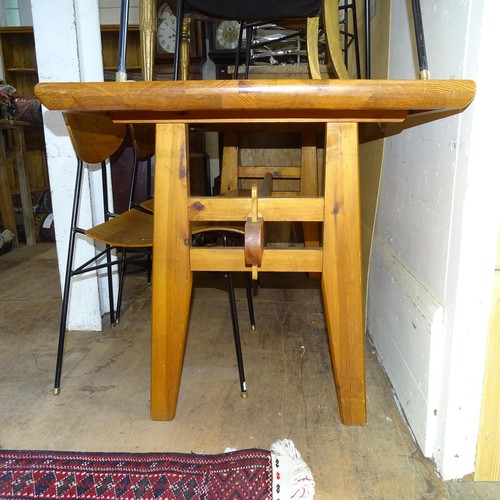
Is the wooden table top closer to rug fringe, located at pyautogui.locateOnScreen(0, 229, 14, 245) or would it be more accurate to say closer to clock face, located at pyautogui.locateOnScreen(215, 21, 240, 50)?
rug fringe, located at pyautogui.locateOnScreen(0, 229, 14, 245)

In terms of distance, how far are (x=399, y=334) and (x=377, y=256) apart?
0.33m

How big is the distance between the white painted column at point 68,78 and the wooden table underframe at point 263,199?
0.63 metres

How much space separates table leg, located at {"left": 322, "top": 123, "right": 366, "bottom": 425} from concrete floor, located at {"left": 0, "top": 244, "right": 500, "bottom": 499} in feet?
0.38

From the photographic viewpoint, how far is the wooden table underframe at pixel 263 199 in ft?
2.56

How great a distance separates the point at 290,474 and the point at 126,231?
2.77 ft

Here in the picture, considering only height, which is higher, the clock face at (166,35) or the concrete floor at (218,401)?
the clock face at (166,35)

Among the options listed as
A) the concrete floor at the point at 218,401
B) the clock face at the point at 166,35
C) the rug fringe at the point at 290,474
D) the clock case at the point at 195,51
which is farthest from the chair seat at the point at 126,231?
the clock face at the point at 166,35

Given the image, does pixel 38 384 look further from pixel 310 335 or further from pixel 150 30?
pixel 150 30

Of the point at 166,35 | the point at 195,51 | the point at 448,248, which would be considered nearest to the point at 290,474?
the point at 448,248

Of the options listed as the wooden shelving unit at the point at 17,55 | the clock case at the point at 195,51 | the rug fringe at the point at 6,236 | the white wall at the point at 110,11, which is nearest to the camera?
the rug fringe at the point at 6,236

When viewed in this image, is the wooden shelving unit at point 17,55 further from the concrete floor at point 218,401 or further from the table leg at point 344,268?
the table leg at point 344,268

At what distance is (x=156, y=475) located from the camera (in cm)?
89

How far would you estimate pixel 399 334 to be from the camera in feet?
3.76

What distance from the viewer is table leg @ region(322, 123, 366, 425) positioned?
2.97 feet
